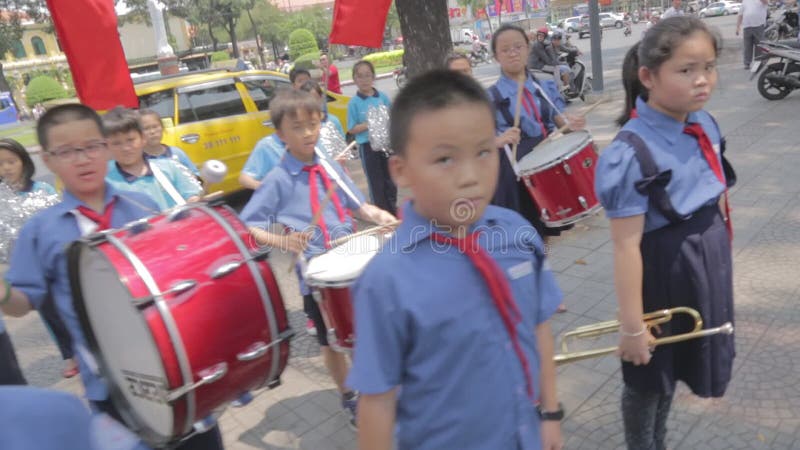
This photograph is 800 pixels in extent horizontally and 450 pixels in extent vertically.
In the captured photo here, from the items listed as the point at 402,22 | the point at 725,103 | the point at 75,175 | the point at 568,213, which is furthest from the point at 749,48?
the point at 75,175

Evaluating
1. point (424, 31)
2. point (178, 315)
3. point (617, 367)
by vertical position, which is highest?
point (424, 31)

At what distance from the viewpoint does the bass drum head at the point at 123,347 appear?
1.82 meters

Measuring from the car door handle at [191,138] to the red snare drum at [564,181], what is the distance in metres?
4.92

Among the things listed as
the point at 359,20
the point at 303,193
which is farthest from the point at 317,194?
the point at 359,20

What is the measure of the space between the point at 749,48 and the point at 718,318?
12.2 metres

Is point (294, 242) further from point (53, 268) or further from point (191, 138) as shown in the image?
point (191, 138)

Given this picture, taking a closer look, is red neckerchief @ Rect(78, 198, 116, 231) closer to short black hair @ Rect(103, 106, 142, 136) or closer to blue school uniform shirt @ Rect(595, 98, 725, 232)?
short black hair @ Rect(103, 106, 142, 136)

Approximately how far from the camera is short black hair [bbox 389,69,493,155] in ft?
4.45

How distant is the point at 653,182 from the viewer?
1.84 meters

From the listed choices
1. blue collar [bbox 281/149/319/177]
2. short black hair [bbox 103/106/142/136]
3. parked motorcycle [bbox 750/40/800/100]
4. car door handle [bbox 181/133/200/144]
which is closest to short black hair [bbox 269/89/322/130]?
blue collar [bbox 281/149/319/177]

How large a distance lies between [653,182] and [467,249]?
0.77 metres

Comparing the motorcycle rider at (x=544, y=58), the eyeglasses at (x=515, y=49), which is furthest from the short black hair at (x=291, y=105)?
the motorcycle rider at (x=544, y=58)

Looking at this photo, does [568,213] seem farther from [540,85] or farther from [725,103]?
[725,103]

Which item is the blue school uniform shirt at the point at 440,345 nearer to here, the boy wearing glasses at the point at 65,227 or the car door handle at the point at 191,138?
the boy wearing glasses at the point at 65,227
